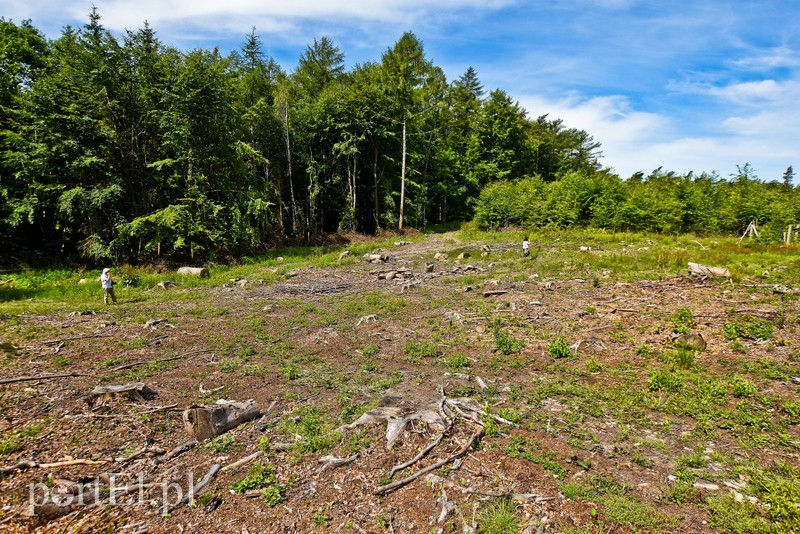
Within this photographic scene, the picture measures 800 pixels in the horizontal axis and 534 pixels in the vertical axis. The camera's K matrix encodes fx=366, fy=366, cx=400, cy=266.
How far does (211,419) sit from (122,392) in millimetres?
2088

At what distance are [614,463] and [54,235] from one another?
2978cm

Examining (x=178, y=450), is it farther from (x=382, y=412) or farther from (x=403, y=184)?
(x=403, y=184)

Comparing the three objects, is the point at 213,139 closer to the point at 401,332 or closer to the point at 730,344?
the point at 401,332

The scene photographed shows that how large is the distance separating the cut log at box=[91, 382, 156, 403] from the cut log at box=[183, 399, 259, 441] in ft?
4.66

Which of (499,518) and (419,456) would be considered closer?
(499,518)

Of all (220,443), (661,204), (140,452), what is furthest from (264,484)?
(661,204)

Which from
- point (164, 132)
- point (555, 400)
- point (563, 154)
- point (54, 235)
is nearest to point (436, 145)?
point (563, 154)

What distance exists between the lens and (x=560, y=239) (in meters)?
24.6

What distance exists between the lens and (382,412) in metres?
5.86

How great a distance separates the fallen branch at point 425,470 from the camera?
4383 millimetres

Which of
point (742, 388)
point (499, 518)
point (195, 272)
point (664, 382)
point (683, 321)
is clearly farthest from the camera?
point (195, 272)

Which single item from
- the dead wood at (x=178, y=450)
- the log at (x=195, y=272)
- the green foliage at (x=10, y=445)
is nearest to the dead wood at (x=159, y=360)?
the green foliage at (x=10, y=445)

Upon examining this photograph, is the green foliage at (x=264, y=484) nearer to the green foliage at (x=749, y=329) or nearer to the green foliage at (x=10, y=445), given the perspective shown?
the green foliage at (x=10, y=445)

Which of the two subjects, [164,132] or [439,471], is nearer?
[439,471]
